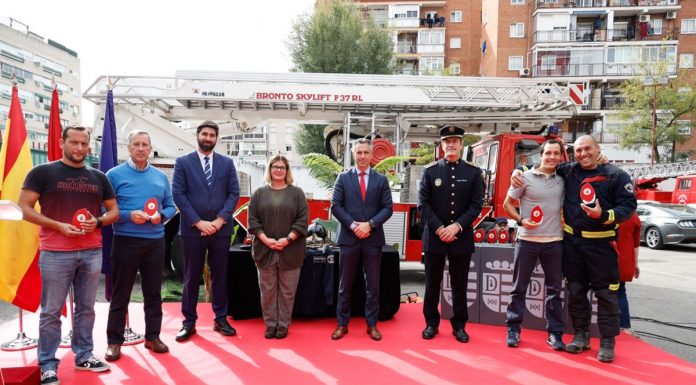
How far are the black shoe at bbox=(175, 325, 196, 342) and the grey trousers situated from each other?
68 cm

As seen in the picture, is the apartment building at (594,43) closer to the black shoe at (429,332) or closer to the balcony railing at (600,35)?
the balcony railing at (600,35)

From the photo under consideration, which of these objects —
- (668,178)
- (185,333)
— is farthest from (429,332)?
(668,178)

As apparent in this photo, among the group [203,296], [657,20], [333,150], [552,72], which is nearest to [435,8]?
[552,72]

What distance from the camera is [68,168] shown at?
3.16 metres

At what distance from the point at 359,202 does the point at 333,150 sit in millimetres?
6264

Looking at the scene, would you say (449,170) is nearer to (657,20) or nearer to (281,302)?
(281,302)

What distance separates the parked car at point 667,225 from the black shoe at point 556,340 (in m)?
10.2

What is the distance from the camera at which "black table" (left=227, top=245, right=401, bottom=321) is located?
466 centimetres

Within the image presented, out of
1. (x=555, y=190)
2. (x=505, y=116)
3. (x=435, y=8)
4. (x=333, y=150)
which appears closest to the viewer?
(x=555, y=190)

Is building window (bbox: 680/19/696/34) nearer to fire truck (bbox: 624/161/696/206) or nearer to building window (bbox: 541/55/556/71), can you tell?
building window (bbox: 541/55/556/71)

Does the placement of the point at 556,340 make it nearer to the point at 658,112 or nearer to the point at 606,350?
the point at 606,350

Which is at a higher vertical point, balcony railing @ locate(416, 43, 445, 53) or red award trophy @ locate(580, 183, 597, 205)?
balcony railing @ locate(416, 43, 445, 53)

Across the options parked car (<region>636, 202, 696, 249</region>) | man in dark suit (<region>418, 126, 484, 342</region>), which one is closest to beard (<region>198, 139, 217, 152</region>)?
man in dark suit (<region>418, 126, 484, 342</region>)

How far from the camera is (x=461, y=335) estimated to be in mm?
4129
